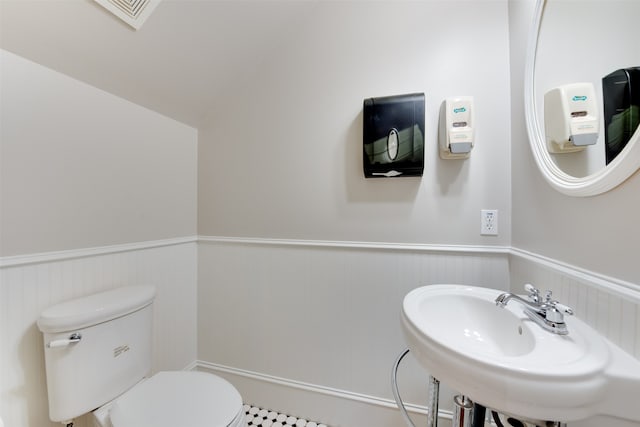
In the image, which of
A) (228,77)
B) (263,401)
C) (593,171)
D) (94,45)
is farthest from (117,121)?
(593,171)

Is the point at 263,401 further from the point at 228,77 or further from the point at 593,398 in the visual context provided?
the point at 228,77

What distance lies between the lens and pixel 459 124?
3.55 ft

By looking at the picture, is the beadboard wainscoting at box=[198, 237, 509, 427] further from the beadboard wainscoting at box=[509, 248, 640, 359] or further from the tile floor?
the beadboard wainscoting at box=[509, 248, 640, 359]

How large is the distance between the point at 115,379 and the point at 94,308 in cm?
31

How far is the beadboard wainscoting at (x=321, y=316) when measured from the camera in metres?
1.22

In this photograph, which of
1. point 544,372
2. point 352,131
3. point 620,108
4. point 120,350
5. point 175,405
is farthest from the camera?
point 352,131

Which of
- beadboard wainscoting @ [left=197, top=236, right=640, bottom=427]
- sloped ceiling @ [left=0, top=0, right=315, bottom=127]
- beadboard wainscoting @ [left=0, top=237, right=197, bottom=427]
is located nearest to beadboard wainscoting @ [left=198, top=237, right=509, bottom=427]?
beadboard wainscoting @ [left=197, top=236, right=640, bottom=427]

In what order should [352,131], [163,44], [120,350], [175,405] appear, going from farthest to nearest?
[352,131] < [163,44] < [120,350] < [175,405]

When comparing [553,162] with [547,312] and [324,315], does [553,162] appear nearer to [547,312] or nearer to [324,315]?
[547,312]

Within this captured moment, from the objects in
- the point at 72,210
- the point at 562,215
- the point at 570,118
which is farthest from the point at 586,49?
the point at 72,210

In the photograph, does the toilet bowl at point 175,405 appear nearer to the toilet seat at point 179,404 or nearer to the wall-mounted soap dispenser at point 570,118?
the toilet seat at point 179,404

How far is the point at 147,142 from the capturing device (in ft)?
4.32

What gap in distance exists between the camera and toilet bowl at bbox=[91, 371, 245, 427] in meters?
0.83

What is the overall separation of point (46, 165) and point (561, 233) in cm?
188
